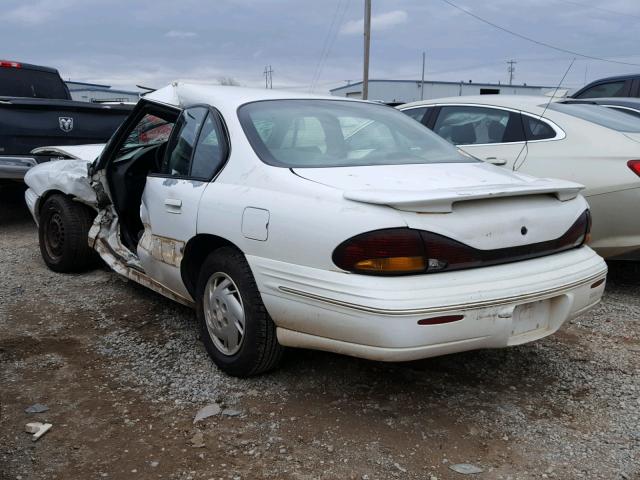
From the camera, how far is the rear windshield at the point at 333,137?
10.4ft

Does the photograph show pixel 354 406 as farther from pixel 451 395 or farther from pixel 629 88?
pixel 629 88

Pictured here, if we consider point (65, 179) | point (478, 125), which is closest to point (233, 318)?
point (65, 179)

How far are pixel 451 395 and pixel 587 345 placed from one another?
1.21m

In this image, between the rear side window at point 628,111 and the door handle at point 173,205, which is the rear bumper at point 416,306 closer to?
the door handle at point 173,205

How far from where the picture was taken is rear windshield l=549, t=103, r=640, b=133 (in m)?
4.82

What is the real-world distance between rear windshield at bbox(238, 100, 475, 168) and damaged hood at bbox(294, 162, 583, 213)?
0.50ft

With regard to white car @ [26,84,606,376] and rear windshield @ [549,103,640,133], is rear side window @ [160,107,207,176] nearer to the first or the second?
white car @ [26,84,606,376]

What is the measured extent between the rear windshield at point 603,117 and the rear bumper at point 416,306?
7.89ft

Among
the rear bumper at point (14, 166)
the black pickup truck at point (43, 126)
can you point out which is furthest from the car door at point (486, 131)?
the rear bumper at point (14, 166)

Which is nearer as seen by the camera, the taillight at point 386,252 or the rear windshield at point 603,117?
the taillight at point 386,252

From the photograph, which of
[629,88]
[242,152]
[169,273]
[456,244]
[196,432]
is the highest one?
[629,88]

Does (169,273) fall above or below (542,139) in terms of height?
below

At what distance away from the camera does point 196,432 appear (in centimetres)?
278

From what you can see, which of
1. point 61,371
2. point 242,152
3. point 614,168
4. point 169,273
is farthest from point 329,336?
point 614,168
